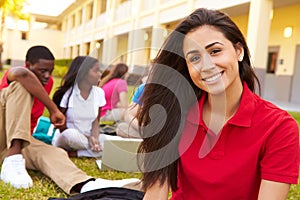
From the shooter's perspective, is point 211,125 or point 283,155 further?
point 211,125

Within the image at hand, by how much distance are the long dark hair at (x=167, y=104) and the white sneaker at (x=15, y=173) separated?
101cm

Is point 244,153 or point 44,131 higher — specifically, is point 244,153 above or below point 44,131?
above

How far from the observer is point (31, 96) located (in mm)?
2309

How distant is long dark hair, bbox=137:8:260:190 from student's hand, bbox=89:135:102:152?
1497 mm

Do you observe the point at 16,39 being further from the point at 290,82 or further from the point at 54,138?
the point at 54,138

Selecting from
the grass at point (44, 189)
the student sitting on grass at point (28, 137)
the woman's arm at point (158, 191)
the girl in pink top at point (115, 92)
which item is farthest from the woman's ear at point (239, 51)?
the girl in pink top at point (115, 92)

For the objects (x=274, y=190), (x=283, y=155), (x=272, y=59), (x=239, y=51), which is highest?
(x=272, y=59)

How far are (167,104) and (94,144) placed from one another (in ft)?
5.48

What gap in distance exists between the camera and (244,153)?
47.3 inches

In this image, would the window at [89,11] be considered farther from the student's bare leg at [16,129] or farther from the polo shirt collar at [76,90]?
the student's bare leg at [16,129]

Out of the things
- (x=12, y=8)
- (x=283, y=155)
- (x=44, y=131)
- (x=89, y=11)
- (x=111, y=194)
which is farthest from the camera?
(x=89, y=11)

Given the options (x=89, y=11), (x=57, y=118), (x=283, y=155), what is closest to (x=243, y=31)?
(x=283, y=155)

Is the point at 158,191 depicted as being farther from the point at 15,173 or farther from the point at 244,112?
the point at 15,173

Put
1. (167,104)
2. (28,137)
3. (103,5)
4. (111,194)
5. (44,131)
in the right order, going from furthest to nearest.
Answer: (103,5) → (44,131) → (28,137) → (111,194) → (167,104)
